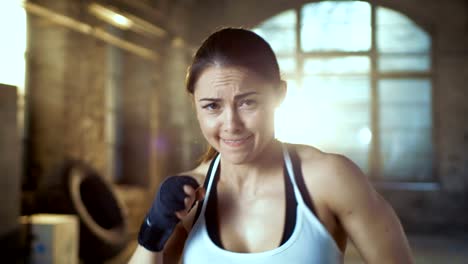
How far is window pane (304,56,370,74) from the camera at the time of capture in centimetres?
774

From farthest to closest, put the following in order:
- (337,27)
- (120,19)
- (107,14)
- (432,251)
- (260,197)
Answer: (337,27)
(432,251)
(120,19)
(107,14)
(260,197)

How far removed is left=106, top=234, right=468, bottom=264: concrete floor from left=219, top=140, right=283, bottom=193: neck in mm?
3395

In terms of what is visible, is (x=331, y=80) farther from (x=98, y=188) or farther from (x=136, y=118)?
(x=98, y=188)

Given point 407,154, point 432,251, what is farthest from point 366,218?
Answer: point 407,154

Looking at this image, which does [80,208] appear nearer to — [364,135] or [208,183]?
[208,183]

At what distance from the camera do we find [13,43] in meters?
4.48

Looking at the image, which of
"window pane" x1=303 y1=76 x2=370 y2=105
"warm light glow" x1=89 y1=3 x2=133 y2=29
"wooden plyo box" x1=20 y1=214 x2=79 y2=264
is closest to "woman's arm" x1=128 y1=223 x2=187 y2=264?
"wooden plyo box" x1=20 y1=214 x2=79 y2=264

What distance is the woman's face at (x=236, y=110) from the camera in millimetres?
1292

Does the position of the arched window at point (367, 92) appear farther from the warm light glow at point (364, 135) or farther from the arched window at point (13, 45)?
the arched window at point (13, 45)

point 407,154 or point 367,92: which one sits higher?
point 367,92

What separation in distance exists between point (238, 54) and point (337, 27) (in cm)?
685

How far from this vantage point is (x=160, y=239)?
53.9 inches

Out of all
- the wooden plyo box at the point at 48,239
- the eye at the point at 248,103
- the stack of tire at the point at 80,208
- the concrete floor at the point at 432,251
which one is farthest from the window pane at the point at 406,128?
the eye at the point at 248,103

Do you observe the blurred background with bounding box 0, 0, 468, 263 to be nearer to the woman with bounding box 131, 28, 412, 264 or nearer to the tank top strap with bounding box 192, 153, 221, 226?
the tank top strap with bounding box 192, 153, 221, 226
